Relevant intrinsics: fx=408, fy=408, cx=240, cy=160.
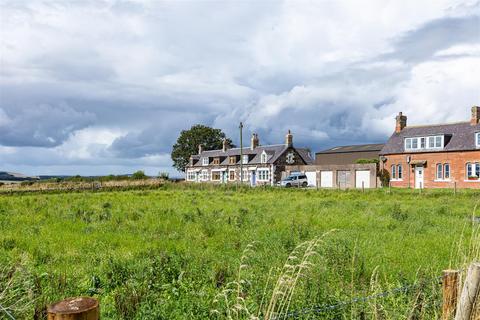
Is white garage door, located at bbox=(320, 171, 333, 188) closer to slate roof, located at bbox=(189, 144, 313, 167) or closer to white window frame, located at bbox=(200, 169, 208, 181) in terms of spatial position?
slate roof, located at bbox=(189, 144, 313, 167)

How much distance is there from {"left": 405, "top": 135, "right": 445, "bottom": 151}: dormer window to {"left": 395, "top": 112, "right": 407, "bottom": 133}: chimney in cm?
305

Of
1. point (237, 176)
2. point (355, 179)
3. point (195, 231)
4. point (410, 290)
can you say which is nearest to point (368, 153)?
point (355, 179)

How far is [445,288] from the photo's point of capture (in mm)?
4551

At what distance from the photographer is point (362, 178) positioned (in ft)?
170

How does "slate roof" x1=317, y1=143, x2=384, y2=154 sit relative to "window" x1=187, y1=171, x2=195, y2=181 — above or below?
above

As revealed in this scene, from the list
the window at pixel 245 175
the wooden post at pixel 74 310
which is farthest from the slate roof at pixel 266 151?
the wooden post at pixel 74 310

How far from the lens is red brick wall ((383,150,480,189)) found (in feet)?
142

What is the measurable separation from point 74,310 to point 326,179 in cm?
5508

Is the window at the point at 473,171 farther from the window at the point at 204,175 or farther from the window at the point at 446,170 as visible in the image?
the window at the point at 204,175

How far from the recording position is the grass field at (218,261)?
570cm

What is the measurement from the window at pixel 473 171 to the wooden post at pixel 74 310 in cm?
4726

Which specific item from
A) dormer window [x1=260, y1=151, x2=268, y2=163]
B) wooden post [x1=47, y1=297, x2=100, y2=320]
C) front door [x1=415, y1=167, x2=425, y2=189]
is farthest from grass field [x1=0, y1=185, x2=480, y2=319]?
dormer window [x1=260, y1=151, x2=268, y2=163]

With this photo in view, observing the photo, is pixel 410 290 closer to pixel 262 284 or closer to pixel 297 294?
pixel 297 294

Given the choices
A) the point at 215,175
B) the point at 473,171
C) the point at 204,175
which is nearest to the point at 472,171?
the point at 473,171
